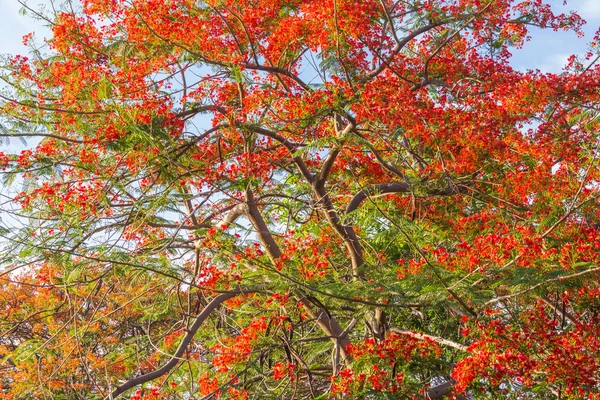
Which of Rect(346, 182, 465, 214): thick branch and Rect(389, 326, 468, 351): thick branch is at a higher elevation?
Rect(346, 182, 465, 214): thick branch

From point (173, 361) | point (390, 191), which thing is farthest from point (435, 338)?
point (173, 361)

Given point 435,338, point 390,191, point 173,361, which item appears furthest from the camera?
point 390,191

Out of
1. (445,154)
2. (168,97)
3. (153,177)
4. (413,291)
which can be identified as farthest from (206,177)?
(445,154)

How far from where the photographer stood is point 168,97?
655 centimetres

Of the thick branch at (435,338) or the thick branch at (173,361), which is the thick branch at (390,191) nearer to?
the thick branch at (435,338)

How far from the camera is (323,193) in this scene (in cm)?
743

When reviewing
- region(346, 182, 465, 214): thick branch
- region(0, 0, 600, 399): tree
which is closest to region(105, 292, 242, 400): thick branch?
region(0, 0, 600, 399): tree

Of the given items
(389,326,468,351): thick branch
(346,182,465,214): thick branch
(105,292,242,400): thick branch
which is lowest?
(389,326,468,351): thick branch

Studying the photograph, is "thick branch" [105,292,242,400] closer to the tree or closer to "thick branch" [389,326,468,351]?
the tree

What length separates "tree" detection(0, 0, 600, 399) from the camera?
17.4 ft

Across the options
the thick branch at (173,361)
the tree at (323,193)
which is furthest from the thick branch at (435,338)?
the thick branch at (173,361)

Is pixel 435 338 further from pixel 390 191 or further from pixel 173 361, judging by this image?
pixel 173 361

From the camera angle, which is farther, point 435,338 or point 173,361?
point 173,361

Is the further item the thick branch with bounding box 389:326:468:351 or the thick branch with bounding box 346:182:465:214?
the thick branch with bounding box 346:182:465:214
